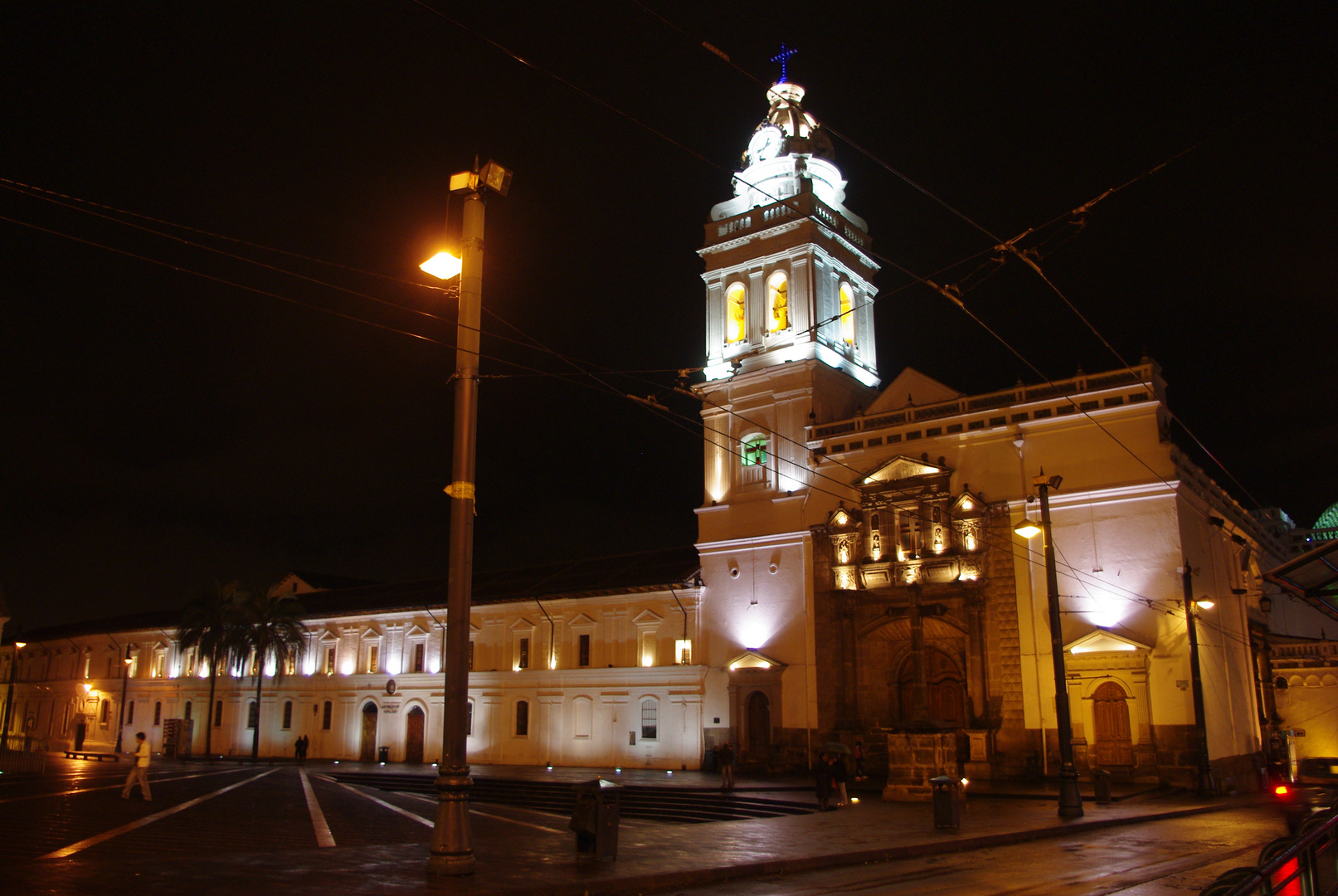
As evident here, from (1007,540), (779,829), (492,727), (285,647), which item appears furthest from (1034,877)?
(285,647)

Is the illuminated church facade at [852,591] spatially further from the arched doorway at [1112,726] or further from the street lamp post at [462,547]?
the street lamp post at [462,547]

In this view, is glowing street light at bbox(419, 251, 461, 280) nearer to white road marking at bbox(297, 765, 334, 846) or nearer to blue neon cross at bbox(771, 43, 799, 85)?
white road marking at bbox(297, 765, 334, 846)

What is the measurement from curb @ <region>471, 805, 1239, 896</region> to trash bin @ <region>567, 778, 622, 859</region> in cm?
72

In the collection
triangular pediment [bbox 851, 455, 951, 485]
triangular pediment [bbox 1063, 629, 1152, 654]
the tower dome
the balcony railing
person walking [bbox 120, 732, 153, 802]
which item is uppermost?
the tower dome

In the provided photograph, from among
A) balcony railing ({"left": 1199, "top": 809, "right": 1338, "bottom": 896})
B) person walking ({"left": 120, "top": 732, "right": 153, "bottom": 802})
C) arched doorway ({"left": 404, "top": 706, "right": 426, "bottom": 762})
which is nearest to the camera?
balcony railing ({"left": 1199, "top": 809, "right": 1338, "bottom": 896})

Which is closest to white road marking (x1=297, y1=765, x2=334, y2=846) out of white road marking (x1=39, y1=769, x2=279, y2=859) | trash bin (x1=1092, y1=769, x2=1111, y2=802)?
white road marking (x1=39, y1=769, x2=279, y2=859)

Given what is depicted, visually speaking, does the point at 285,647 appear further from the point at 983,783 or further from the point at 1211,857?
the point at 1211,857

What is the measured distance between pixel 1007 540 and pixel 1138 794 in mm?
8429

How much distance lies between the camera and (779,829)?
17.9 m

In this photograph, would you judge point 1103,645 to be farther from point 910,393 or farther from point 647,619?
point 647,619

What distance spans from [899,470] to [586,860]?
2339cm

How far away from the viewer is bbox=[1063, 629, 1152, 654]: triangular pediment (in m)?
28.1

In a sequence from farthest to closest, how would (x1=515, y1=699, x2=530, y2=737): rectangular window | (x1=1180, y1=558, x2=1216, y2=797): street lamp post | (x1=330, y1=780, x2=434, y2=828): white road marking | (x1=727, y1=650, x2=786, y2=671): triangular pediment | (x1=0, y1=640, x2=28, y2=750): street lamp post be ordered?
(x1=0, y1=640, x2=28, y2=750): street lamp post → (x1=515, y1=699, x2=530, y2=737): rectangular window → (x1=727, y1=650, x2=786, y2=671): triangular pediment → (x1=1180, y1=558, x2=1216, y2=797): street lamp post → (x1=330, y1=780, x2=434, y2=828): white road marking

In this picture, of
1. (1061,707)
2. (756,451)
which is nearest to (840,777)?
(1061,707)
